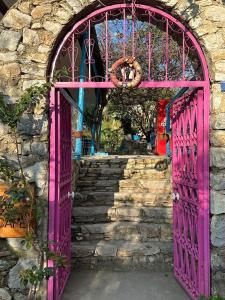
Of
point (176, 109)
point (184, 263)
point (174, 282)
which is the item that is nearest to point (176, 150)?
point (176, 109)

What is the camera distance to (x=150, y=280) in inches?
169

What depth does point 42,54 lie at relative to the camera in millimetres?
3299

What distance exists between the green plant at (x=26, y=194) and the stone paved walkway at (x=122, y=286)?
2.80 ft

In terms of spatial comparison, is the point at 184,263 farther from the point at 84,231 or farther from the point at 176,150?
the point at 84,231

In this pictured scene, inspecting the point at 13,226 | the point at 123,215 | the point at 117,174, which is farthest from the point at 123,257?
the point at 117,174

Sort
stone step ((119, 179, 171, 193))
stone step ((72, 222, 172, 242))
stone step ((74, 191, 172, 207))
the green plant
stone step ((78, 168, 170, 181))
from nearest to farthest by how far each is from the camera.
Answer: the green plant < stone step ((72, 222, 172, 242)) < stone step ((74, 191, 172, 207)) < stone step ((119, 179, 171, 193)) < stone step ((78, 168, 170, 181))

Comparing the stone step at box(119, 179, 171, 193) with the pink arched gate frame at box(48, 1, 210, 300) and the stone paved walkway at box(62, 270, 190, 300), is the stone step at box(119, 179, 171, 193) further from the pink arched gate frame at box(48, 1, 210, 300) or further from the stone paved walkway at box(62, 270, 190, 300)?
the pink arched gate frame at box(48, 1, 210, 300)

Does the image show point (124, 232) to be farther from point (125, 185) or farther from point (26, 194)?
point (26, 194)

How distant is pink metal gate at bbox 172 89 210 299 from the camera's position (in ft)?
10.9

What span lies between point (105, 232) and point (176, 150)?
1807 mm

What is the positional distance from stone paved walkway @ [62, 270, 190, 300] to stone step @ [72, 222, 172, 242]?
2.29 feet

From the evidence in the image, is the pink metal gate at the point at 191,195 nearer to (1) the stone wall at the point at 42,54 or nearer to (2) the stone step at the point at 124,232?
A: (1) the stone wall at the point at 42,54

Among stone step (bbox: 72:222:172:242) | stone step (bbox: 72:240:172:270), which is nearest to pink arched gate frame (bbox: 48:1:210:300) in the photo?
stone step (bbox: 72:240:172:270)

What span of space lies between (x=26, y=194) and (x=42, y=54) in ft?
4.42
